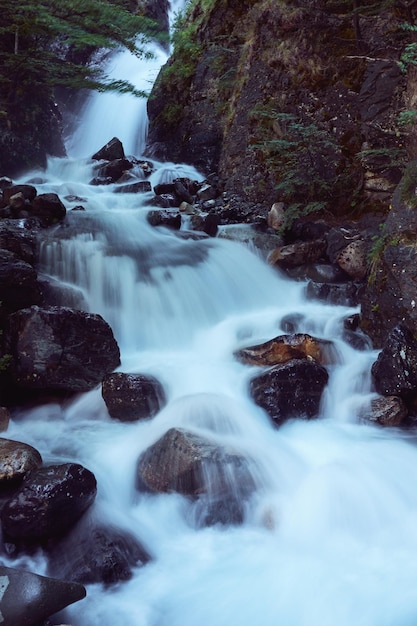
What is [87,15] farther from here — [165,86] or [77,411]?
[165,86]

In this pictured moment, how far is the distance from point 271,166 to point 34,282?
629 cm

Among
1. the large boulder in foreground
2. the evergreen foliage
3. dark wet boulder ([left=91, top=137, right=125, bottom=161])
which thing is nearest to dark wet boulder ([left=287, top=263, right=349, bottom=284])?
the large boulder in foreground

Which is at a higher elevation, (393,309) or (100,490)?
(393,309)

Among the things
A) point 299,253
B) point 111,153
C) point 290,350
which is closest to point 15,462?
point 290,350

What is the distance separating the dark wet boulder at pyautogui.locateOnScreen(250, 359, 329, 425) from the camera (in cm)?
497

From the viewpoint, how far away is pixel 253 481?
401 cm

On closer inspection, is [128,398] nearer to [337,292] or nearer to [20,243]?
[20,243]

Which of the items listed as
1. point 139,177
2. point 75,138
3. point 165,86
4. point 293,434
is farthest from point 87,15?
point 75,138

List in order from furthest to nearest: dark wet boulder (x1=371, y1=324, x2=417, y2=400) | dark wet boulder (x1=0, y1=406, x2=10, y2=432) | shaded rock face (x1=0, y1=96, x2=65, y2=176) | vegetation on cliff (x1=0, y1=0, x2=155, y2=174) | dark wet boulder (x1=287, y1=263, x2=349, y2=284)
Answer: shaded rock face (x1=0, y1=96, x2=65, y2=176), dark wet boulder (x1=287, y1=263, x2=349, y2=284), vegetation on cliff (x1=0, y1=0, x2=155, y2=174), dark wet boulder (x1=371, y1=324, x2=417, y2=400), dark wet boulder (x1=0, y1=406, x2=10, y2=432)

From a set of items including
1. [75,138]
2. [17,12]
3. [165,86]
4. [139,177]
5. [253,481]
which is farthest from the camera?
[75,138]

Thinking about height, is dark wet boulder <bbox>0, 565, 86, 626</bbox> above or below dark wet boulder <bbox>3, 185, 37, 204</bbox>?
below

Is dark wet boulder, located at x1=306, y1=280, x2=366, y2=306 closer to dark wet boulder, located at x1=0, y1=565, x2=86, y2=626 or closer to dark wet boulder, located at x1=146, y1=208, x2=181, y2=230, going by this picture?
dark wet boulder, located at x1=146, y1=208, x2=181, y2=230

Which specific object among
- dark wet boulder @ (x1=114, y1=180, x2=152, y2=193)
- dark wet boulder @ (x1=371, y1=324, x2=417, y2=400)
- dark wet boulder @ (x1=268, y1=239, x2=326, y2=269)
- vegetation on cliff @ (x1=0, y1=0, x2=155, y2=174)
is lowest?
dark wet boulder @ (x1=371, y1=324, x2=417, y2=400)

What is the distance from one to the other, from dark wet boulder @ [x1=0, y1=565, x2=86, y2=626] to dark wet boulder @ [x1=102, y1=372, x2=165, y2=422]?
2292mm
